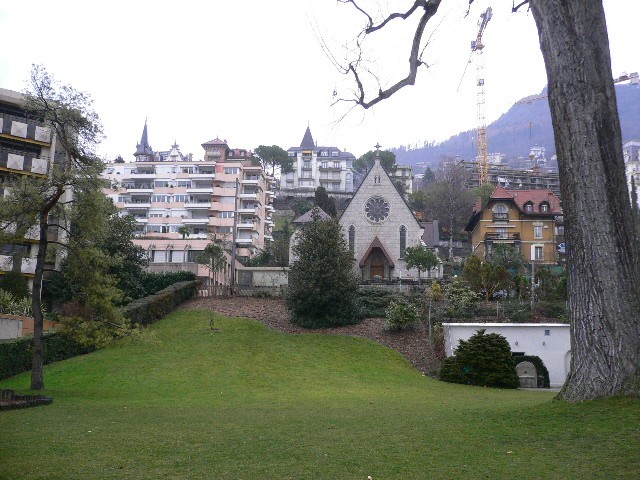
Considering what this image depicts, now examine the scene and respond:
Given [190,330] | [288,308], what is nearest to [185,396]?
[190,330]

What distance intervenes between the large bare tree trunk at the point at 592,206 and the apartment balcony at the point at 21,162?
30624mm

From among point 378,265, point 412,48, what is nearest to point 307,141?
point 378,265

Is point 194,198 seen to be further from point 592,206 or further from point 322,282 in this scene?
point 592,206

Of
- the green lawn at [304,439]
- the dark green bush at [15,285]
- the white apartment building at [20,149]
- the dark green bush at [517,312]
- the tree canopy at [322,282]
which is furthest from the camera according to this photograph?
the dark green bush at [517,312]

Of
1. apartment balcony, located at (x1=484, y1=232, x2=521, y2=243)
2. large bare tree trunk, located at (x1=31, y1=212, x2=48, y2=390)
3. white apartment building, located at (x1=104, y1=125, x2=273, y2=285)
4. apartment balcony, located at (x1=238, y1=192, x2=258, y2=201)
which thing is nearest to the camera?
large bare tree trunk, located at (x1=31, y1=212, x2=48, y2=390)

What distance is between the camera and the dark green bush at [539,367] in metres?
28.4

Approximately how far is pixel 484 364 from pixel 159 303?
19033 mm

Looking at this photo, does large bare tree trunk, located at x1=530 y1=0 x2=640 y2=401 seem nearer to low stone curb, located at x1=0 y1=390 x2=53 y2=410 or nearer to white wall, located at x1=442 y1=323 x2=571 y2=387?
low stone curb, located at x1=0 y1=390 x2=53 y2=410

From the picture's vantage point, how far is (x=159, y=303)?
3816 centimetres

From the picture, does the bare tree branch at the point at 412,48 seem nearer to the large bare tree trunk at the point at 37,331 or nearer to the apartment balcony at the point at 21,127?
the large bare tree trunk at the point at 37,331

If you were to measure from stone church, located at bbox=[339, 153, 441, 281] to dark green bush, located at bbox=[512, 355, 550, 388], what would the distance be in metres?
28.2

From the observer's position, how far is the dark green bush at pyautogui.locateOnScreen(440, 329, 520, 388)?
89.3 feet

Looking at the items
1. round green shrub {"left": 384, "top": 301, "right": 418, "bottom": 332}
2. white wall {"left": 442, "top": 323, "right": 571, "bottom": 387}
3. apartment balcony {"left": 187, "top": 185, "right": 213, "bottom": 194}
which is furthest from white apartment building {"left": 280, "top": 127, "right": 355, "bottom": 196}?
white wall {"left": 442, "top": 323, "right": 571, "bottom": 387}

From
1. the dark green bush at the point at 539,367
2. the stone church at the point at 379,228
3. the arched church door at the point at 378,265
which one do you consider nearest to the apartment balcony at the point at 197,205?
the stone church at the point at 379,228
